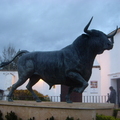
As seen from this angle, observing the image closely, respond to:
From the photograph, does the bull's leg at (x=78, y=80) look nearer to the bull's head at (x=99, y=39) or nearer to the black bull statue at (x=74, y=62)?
the black bull statue at (x=74, y=62)

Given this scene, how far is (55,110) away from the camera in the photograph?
5172mm

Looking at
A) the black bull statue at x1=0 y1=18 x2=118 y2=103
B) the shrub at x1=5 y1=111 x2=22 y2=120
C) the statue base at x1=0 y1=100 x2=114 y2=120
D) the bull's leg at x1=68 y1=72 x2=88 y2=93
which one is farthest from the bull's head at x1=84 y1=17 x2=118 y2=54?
Result: the shrub at x1=5 y1=111 x2=22 y2=120

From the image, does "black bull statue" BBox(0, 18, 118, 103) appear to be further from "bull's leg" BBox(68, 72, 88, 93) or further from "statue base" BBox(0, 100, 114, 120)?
"statue base" BBox(0, 100, 114, 120)

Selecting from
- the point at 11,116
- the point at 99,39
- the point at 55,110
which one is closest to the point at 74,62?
the point at 99,39

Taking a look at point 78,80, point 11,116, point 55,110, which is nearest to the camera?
point 55,110

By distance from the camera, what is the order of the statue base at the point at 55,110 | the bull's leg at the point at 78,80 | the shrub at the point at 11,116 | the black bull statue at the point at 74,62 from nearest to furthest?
1. the statue base at the point at 55,110
2. the bull's leg at the point at 78,80
3. the black bull statue at the point at 74,62
4. the shrub at the point at 11,116

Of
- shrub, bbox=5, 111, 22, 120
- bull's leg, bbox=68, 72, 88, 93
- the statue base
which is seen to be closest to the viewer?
the statue base

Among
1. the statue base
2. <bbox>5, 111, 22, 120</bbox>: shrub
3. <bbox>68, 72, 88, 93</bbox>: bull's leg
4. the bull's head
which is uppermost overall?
the bull's head

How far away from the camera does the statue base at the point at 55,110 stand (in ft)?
16.1

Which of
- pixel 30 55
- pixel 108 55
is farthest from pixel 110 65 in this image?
pixel 30 55

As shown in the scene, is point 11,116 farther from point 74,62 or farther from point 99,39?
point 99,39

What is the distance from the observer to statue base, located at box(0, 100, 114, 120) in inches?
193

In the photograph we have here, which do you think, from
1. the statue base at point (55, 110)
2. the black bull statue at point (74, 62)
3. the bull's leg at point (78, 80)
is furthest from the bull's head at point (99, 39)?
the statue base at point (55, 110)

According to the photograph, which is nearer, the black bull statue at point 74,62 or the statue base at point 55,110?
the statue base at point 55,110
